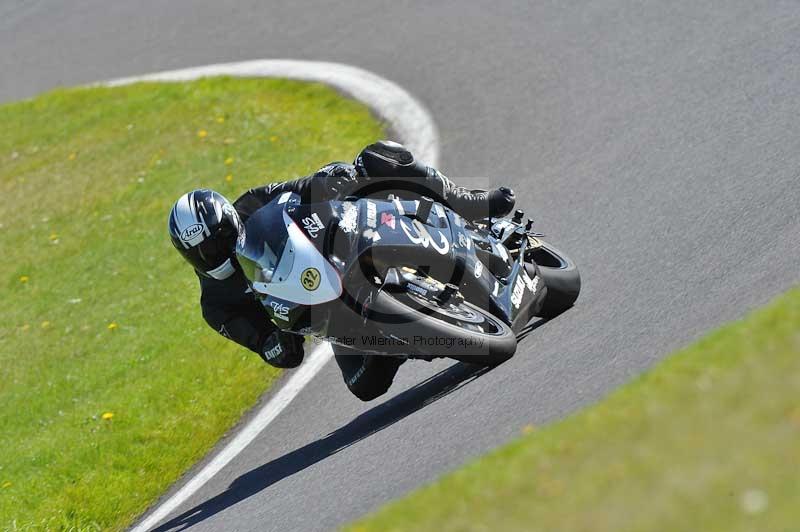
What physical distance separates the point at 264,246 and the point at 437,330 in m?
1.10

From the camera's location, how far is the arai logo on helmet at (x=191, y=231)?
22.8ft

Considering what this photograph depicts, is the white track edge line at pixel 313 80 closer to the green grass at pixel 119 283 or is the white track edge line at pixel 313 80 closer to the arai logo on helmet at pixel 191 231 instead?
the green grass at pixel 119 283

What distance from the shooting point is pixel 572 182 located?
9.92 m

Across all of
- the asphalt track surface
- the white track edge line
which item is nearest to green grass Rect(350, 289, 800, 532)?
the asphalt track surface

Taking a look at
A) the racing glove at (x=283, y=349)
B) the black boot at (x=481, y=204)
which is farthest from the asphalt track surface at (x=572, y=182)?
the black boot at (x=481, y=204)

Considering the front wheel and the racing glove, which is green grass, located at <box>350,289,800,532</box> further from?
the racing glove

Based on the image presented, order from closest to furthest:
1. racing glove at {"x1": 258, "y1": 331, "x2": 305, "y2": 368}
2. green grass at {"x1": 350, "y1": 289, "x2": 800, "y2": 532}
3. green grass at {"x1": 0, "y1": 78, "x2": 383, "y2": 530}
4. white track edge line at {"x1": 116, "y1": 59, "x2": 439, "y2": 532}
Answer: green grass at {"x1": 350, "y1": 289, "x2": 800, "y2": 532}, racing glove at {"x1": 258, "y1": 331, "x2": 305, "y2": 368}, white track edge line at {"x1": 116, "y1": 59, "x2": 439, "y2": 532}, green grass at {"x1": 0, "y1": 78, "x2": 383, "y2": 530}

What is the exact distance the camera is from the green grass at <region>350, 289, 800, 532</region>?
375cm

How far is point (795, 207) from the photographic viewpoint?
7438 mm

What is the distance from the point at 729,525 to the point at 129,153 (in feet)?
40.6

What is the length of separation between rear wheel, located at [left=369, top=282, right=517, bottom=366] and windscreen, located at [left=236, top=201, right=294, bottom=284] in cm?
60

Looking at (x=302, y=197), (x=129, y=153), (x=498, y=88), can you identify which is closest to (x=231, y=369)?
(x=302, y=197)

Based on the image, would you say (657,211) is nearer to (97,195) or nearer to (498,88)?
(498,88)

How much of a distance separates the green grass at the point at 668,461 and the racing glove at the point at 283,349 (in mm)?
2335
